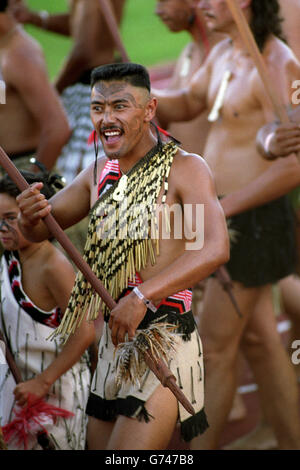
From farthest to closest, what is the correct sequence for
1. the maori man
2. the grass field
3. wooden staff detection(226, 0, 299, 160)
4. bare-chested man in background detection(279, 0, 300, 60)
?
the grass field < bare-chested man in background detection(279, 0, 300, 60) < wooden staff detection(226, 0, 299, 160) < the maori man

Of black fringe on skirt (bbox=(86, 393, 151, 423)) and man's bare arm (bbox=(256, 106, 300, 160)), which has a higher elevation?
man's bare arm (bbox=(256, 106, 300, 160))

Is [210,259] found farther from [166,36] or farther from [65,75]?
[166,36]

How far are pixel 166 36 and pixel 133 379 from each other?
18.1 meters

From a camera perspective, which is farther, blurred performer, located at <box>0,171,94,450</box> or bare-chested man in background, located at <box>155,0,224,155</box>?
bare-chested man in background, located at <box>155,0,224,155</box>

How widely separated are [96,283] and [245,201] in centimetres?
156

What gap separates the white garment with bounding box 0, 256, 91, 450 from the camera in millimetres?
4102

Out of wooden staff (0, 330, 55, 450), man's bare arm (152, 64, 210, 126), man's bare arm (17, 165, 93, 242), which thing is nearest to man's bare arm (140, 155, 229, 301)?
man's bare arm (17, 165, 93, 242)

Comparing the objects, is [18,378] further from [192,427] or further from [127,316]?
[127,316]

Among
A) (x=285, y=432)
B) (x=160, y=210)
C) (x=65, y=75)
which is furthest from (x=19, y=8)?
(x=160, y=210)

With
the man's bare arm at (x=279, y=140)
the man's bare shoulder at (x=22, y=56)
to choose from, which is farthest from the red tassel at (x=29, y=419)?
the man's bare shoulder at (x=22, y=56)

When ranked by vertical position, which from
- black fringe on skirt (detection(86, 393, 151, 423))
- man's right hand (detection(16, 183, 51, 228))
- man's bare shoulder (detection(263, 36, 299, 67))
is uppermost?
man's right hand (detection(16, 183, 51, 228))

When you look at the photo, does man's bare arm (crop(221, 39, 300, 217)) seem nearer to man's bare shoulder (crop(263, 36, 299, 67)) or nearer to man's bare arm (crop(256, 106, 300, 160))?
man's bare shoulder (crop(263, 36, 299, 67))

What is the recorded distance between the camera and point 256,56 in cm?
412

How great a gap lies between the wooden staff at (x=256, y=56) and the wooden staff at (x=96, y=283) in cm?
109
